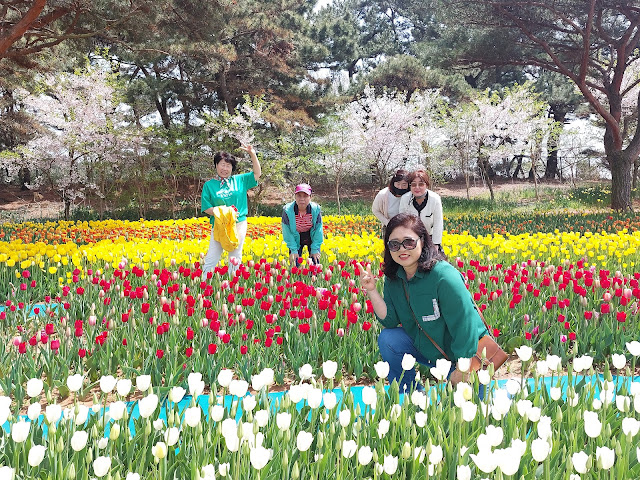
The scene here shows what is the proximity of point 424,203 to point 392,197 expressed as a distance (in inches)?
13.0

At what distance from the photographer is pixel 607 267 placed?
508cm

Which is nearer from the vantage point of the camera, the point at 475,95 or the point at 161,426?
the point at 161,426

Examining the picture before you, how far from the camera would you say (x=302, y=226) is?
5.25 metres

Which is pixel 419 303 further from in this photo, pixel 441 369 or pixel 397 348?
pixel 441 369

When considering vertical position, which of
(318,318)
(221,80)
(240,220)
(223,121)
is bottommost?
(318,318)

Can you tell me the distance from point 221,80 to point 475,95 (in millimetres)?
11904

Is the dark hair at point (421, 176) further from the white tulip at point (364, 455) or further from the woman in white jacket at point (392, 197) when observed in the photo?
the white tulip at point (364, 455)

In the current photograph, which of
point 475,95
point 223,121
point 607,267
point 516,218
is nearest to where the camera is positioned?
point 607,267

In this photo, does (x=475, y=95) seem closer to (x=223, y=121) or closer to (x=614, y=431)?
(x=223, y=121)

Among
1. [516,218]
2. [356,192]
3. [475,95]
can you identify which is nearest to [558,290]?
[516,218]

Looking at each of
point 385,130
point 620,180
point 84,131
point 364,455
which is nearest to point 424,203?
point 364,455

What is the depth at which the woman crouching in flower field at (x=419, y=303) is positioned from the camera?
7.55 ft

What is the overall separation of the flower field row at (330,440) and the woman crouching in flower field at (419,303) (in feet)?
1.31

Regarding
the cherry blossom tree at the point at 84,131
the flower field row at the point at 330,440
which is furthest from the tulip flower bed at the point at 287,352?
the cherry blossom tree at the point at 84,131
